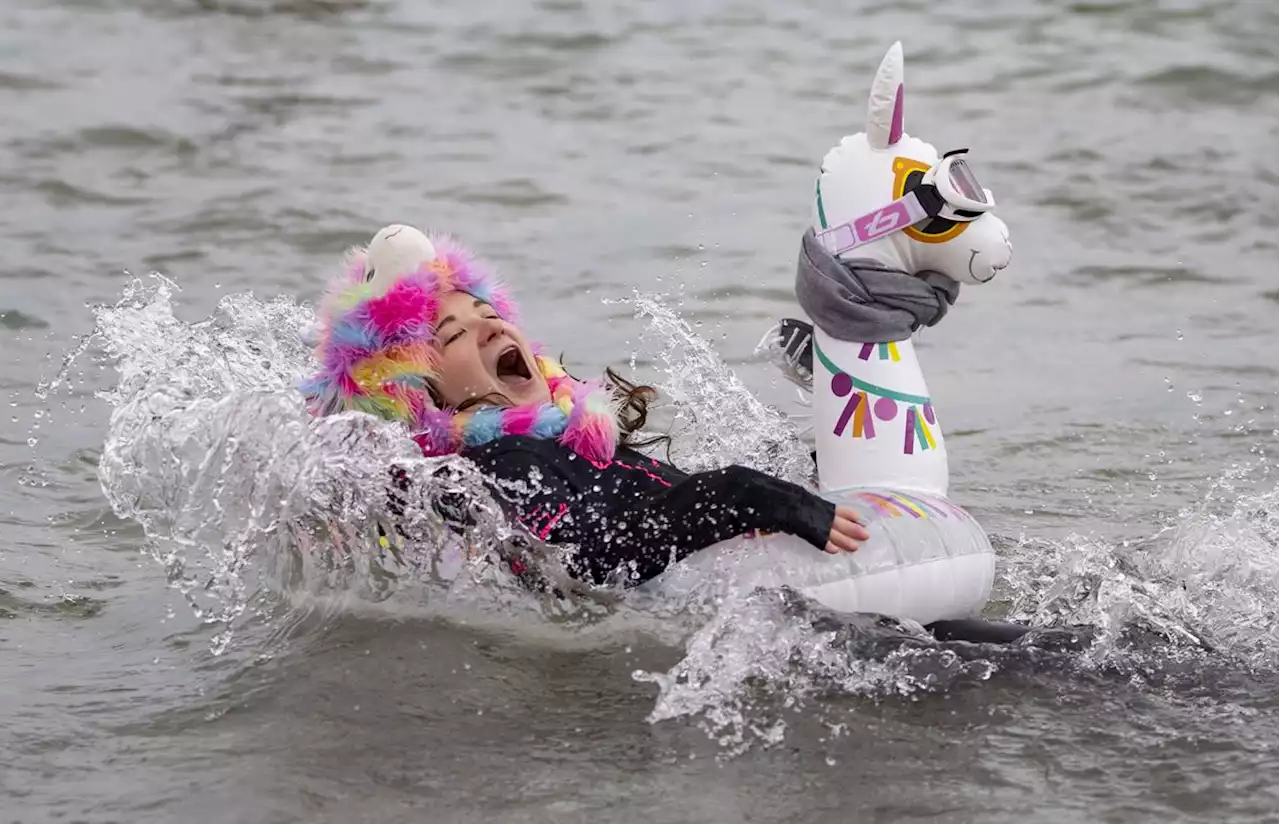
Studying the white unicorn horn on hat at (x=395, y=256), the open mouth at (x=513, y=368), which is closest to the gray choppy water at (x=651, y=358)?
the open mouth at (x=513, y=368)

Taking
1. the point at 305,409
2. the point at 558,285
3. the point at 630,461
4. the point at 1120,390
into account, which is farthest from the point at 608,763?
the point at 558,285

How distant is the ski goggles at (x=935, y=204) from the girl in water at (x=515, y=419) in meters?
0.71

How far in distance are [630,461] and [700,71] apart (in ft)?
26.6

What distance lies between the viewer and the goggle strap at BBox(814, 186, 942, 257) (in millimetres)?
4203

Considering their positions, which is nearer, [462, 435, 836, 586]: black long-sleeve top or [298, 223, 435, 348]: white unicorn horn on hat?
[462, 435, 836, 586]: black long-sleeve top

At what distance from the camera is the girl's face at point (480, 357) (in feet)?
14.3

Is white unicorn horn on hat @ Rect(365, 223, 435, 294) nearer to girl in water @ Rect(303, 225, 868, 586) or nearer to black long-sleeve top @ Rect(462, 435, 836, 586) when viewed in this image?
girl in water @ Rect(303, 225, 868, 586)

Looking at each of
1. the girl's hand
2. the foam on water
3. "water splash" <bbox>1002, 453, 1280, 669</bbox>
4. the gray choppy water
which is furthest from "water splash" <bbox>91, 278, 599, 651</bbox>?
"water splash" <bbox>1002, 453, 1280, 669</bbox>

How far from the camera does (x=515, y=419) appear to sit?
170 inches

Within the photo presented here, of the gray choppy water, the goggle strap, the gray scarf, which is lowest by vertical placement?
the gray choppy water

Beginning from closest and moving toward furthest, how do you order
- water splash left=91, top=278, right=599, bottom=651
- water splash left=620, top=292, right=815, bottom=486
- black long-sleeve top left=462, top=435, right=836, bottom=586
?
black long-sleeve top left=462, top=435, right=836, bottom=586
water splash left=91, top=278, right=599, bottom=651
water splash left=620, top=292, right=815, bottom=486

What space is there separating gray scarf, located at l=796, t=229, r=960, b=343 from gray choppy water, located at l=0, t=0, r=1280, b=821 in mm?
768

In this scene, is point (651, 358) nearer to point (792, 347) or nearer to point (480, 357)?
point (792, 347)

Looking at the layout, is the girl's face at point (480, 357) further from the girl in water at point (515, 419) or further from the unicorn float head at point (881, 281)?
the unicorn float head at point (881, 281)
